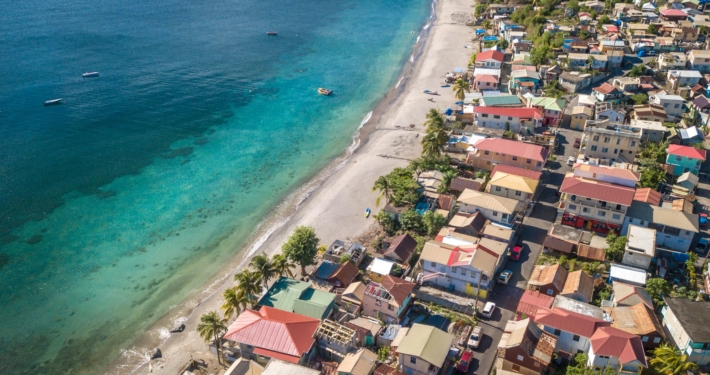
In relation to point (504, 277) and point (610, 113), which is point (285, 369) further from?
point (610, 113)

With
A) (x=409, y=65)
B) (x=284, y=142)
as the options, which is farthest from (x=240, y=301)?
(x=409, y=65)

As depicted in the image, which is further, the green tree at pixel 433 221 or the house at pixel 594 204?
the green tree at pixel 433 221

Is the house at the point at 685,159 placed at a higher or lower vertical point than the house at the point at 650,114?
lower

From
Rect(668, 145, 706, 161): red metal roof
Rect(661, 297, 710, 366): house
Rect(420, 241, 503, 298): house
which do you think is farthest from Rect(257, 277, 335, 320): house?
Rect(668, 145, 706, 161): red metal roof

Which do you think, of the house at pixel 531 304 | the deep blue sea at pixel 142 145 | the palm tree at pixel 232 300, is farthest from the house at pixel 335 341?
the deep blue sea at pixel 142 145

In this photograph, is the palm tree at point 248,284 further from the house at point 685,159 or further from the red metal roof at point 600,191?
the house at point 685,159

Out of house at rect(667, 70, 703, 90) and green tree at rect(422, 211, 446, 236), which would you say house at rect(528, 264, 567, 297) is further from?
house at rect(667, 70, 703, 90)
